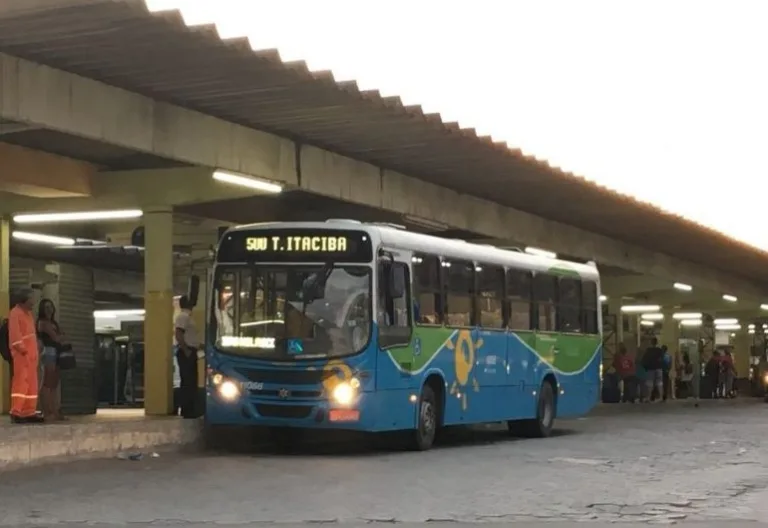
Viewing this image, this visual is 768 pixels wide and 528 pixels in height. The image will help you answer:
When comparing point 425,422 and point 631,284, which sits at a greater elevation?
point 631,284

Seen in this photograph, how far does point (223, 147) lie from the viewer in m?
18.0

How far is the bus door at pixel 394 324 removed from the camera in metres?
16.5

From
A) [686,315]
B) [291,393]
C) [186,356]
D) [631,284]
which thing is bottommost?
[291,393]

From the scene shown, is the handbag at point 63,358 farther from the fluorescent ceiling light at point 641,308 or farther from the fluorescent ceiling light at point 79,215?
the fluorescent ceiling light at point 641,308

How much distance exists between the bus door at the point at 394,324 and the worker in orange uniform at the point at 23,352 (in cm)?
462

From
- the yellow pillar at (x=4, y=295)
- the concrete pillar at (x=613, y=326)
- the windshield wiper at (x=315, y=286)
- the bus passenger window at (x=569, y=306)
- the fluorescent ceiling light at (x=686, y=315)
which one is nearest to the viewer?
the windshield wiper at (x=315, y=286)

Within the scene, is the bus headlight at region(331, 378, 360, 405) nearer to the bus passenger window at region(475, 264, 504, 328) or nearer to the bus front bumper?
the bus front bumper

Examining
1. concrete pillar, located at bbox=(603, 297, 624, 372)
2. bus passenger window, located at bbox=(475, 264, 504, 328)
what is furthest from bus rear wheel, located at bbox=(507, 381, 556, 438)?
concrete pillar, located at bbox=(603, 297, 624, 372)

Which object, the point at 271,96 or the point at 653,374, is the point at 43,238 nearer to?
the point at 271,96

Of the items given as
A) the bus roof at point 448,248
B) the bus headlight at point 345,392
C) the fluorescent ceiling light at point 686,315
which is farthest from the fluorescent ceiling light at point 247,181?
the fluorescent ceiling light at point 686,315

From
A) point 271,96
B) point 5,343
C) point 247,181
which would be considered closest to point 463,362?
point 247,181

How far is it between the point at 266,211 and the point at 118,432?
9822mm

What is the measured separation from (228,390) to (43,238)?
1041 centimetres

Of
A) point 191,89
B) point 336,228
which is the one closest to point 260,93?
point 191,89
